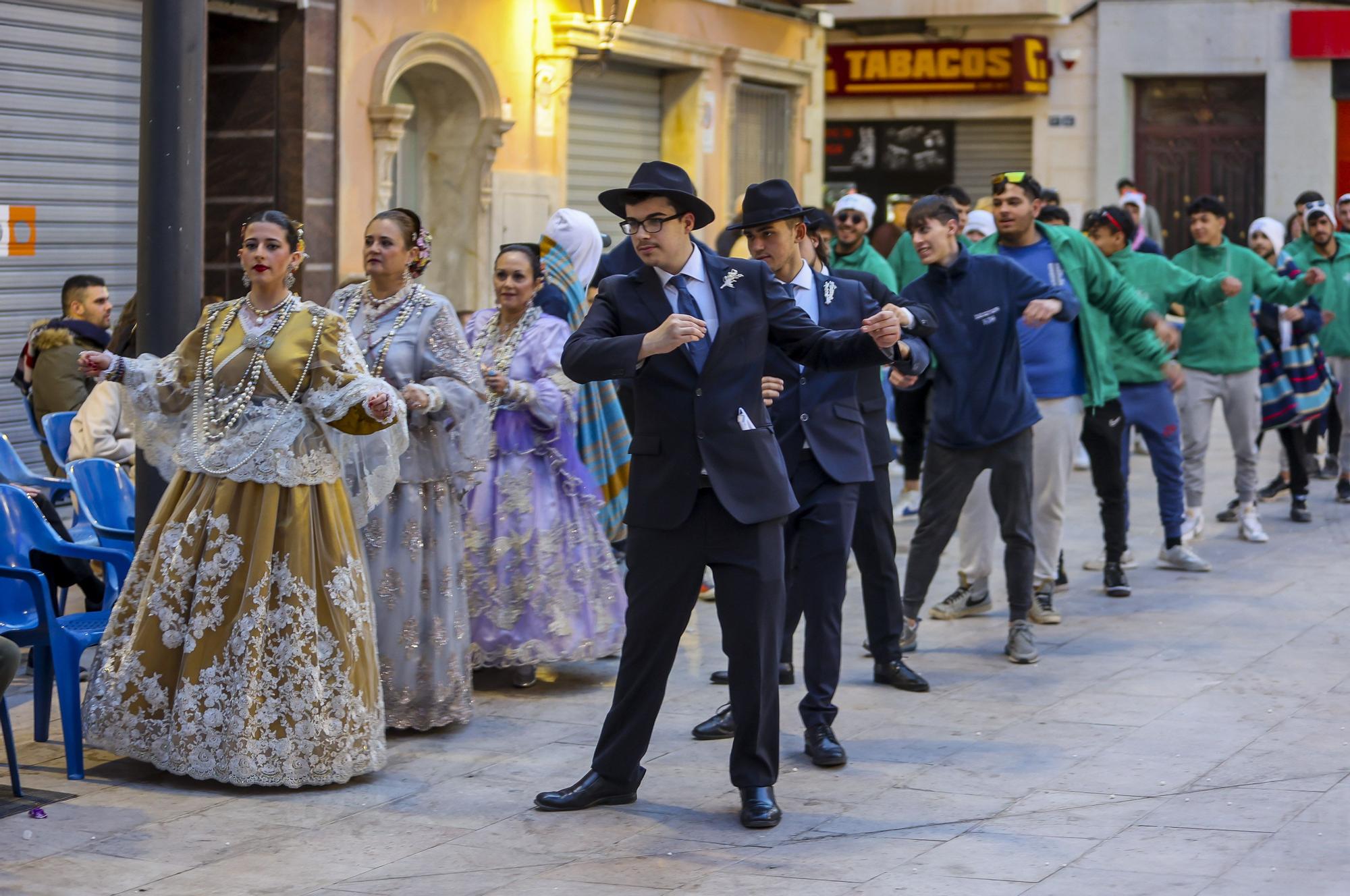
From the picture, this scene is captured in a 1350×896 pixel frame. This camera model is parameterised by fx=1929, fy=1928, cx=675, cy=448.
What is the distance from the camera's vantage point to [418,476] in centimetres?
722

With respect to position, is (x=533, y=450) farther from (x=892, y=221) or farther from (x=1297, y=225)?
(x=1297, y=225)

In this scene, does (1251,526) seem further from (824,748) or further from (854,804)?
(854,804)

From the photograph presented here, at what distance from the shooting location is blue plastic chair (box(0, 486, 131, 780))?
640 cm

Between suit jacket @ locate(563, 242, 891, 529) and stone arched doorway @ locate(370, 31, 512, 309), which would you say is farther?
stone arched doorway @ locate(370, 31, 512, 309)

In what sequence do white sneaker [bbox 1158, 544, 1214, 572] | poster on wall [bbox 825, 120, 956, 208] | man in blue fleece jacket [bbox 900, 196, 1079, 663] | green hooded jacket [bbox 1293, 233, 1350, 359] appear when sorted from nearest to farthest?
man in blue fleece jacket [bbox 900, 196, 1079, 663]
white sneaker [bbox 1158, 544, 1214, 572]
green hooded jacket [bbox 1293, 233, 1350, 359]
poster on wall [bbox 825, 120, 956, 208]

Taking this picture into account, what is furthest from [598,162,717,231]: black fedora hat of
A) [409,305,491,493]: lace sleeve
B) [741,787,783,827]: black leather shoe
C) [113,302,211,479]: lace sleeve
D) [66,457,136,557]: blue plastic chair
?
[66,457,136,557]: blue plastic chair

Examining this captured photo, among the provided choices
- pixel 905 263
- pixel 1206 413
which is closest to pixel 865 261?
pixel 905 263

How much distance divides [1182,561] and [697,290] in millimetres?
5839

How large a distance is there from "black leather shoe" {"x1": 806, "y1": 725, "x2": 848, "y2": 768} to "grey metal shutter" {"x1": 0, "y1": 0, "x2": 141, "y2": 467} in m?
6.93

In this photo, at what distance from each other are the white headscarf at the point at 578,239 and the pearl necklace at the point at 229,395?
237 cm

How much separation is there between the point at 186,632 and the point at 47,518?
1999 millimetres

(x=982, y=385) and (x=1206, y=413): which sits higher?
(x=982, y=385)

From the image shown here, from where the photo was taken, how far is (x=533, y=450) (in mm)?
8008

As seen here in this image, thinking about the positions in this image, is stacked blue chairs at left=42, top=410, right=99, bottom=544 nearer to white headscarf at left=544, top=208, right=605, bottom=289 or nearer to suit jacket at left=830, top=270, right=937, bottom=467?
white headscarf at left=544, top=208, right=605, bottom=289
